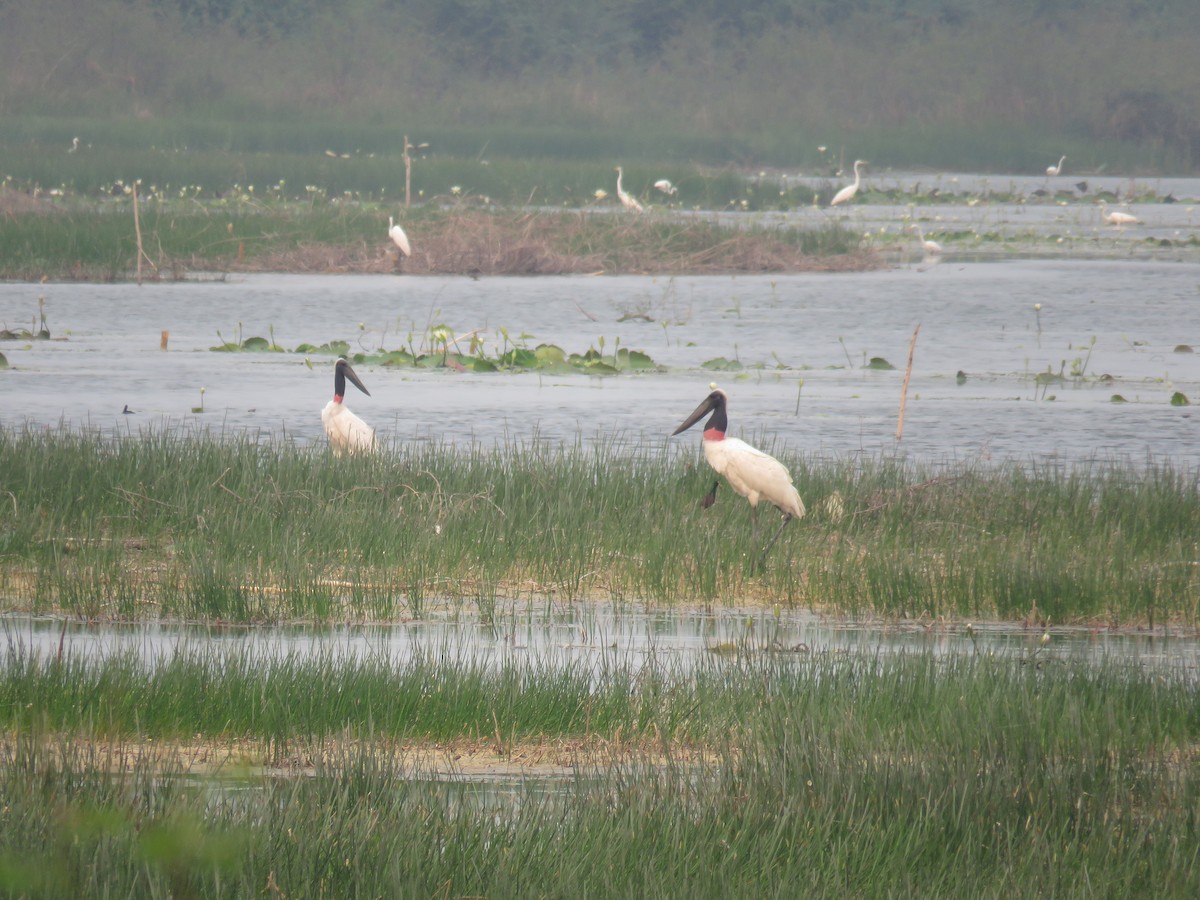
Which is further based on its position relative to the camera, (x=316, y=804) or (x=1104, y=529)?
(x=1104, y=529)

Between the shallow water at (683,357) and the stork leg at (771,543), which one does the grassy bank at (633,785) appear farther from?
the shallow water at (683,357)

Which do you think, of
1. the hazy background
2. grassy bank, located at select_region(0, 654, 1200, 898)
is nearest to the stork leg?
grassy bank, located at select_region(0, 654, 1200, 898)

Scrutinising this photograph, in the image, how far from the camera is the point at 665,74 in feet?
211

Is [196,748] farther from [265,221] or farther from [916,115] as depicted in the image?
[916,115]

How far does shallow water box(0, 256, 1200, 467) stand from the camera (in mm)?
15719

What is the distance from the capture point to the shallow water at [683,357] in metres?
15.7

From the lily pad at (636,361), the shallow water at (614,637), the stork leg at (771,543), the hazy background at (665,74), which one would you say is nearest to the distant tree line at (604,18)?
the hazy background at (665,74)

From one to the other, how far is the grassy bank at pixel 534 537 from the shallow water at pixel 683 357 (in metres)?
1.25

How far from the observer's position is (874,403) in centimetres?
1784

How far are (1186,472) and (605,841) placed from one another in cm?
804

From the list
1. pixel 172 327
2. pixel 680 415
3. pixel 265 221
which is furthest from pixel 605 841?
pixel 265 221

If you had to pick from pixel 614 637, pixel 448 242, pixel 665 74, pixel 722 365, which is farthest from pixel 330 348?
pixel 665 74

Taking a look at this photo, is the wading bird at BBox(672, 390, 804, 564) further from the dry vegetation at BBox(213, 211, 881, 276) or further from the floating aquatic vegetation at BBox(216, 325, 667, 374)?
the dry vegetation at BBox(213, 211, 881, 276)

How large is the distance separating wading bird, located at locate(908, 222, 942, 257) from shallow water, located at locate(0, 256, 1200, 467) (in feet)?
3.95
